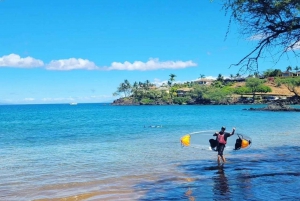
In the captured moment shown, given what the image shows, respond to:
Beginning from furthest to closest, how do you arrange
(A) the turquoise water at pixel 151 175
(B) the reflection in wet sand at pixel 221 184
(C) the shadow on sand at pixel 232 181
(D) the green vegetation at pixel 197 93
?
(D) the green vegetation at pixel 197 93
(A) the turquoise water at pixel 151 175
(B) the reflection in wet sand at pixel 221 184
(C) the shadow on sand at pixel 232 181

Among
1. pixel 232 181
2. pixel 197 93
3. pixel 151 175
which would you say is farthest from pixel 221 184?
pixel 197 93

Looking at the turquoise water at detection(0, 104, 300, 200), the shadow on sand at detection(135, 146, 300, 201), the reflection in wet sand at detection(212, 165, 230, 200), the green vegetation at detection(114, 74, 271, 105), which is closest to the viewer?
the shadow on sand at detection(135, 146, 300, 201)

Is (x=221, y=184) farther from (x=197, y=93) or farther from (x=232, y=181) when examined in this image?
(x=197, y=93)

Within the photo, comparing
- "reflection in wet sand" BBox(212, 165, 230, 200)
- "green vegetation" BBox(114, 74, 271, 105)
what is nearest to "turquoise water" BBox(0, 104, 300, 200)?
"reflection in wet sand" BBox(212, 165, 230, 200)

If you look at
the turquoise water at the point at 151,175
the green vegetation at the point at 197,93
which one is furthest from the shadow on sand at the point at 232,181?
the green vegetation at the point at 197,93

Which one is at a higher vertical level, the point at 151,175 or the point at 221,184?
the point at 221,184

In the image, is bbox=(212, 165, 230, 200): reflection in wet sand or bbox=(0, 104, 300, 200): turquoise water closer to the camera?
bbox=(212, 165, 230, 200): reflection in wet sand

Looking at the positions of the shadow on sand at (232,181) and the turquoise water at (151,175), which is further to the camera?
the turquoise water at (151,175)

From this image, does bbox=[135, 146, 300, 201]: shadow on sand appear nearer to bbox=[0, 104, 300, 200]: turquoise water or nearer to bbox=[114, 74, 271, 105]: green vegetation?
bbox=[0, 104, 300, 200]: turquoise water

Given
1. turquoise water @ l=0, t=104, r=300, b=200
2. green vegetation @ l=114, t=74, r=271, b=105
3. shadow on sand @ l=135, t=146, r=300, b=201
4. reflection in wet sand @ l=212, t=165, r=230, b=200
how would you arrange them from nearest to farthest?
1. shadow on sand @ l=135, t=146, r=300, b=201
2. reflection in wet sand @ l=212, t=165, r=230, b=200
3. turquoise water @ l=0, t=104, r=300, b=200
4. green vegetation @ l=114, t=74, r=271, b=105

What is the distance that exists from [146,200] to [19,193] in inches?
193

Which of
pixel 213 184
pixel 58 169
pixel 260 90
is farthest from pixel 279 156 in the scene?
pixel 260 90

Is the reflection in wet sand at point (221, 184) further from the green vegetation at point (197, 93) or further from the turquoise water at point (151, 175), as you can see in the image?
the green vegetation at point (197, 93)

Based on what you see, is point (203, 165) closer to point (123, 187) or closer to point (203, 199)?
point (123, 187)
